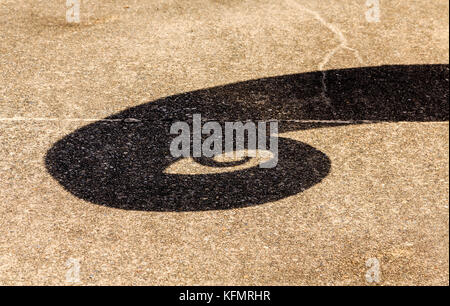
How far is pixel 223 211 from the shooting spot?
4.47 meters

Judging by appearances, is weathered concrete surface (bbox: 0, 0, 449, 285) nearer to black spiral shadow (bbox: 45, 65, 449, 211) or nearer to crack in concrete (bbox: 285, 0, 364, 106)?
crack in concrete (bbox: 285, 0, 364, 106)

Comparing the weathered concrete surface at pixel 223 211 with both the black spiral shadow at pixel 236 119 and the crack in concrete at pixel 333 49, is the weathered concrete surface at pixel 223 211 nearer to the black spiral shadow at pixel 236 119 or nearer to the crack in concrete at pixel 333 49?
the crack in concrete at pixel 333 49

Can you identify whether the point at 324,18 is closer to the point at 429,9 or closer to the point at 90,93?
the point at 429,9

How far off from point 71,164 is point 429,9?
5.47m

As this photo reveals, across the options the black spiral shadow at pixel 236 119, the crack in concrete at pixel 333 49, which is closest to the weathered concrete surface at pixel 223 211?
the crack in concrete at pixel 333 49

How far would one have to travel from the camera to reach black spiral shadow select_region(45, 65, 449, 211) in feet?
15.3

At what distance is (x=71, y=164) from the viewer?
194 inches

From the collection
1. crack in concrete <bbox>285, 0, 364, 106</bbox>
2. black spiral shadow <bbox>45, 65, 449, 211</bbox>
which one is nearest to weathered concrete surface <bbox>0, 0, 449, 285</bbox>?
crack in concrete <bbox>285, 0, 364, 106</bbox>

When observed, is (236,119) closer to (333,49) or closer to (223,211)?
(223,211)

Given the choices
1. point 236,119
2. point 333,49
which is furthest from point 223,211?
point 333,49

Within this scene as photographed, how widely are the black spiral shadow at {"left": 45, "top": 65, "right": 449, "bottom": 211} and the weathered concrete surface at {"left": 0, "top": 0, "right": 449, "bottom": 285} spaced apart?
0.13 metres

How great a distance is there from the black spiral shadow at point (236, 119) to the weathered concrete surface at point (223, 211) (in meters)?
0.13
